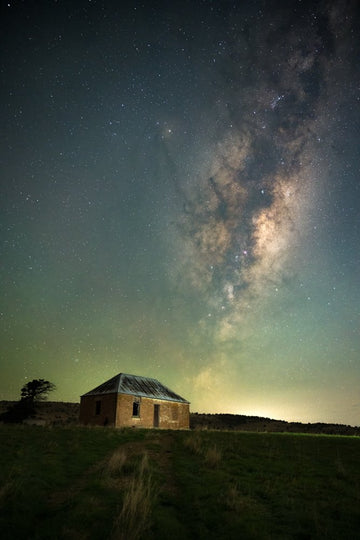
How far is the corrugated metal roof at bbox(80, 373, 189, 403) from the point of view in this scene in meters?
32.1

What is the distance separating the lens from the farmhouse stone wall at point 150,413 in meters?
30.6

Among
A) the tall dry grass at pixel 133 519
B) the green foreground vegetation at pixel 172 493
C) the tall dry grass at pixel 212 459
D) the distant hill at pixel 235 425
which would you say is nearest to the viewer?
the tall dry grass at pixel 133 519

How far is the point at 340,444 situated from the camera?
18.9m

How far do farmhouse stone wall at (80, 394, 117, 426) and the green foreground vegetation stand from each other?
15.7m

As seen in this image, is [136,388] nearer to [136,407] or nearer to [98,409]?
[136,407]

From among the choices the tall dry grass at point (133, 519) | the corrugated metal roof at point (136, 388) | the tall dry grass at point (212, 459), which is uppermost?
the corrugated metal roof at point (136, 388)

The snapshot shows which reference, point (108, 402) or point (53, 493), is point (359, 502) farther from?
point (108, 402)

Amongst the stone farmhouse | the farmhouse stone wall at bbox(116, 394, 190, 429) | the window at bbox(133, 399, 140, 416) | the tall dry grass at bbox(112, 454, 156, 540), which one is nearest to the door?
the stone farmhouse

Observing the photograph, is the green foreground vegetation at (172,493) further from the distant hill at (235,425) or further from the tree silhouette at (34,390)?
the distant hill at (235,425)

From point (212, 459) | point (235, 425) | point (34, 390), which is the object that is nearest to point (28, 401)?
point (34, 390)

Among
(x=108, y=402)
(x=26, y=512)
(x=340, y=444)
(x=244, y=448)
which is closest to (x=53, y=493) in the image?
(x=26, y=512)

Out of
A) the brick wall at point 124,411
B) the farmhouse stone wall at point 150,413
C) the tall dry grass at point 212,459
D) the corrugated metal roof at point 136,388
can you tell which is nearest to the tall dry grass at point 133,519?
the tall dry grass at point 212,459

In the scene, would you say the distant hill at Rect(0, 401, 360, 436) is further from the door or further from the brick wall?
the door

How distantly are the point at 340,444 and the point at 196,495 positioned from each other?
14.3 metres
